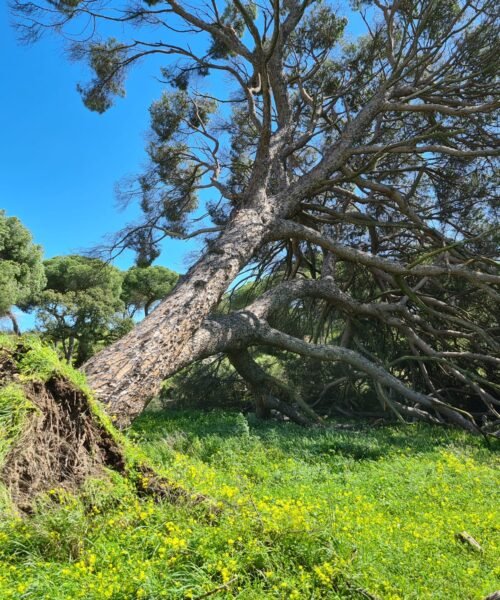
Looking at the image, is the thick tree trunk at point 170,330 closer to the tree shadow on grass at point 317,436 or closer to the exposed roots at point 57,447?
the tree shadow on grass at point 317,436

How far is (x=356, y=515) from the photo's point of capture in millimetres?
4074

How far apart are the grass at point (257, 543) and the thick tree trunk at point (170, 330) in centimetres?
94

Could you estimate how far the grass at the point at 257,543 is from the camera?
107 inches

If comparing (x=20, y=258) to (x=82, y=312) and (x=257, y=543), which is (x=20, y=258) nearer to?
(x=82, y=312)

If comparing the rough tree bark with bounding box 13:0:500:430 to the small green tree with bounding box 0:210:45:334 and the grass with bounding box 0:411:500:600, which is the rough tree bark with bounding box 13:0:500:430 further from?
the small green tree with bounding box 0:210:45:334

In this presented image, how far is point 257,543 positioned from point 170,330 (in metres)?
3.38

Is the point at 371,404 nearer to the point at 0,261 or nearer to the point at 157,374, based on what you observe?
the point at 157,374

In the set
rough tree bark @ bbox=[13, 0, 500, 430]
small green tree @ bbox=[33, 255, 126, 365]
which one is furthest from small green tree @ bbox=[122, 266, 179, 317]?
rough tree bark @ bbox=[13, 0, 500, 430]

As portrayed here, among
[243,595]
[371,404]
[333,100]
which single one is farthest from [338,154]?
[243,595]

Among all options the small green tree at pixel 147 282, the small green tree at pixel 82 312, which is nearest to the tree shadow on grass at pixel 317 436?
the small green tree at pixel 82 312

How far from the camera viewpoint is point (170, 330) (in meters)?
6.05

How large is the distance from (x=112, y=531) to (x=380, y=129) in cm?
903

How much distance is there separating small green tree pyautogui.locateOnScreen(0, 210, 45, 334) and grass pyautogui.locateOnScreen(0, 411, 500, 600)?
14.8 m

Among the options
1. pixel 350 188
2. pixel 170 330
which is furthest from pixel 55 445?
pixel 350 188
